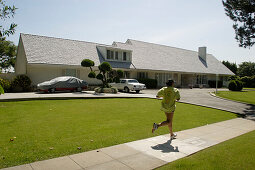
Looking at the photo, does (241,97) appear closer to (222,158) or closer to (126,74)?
(126,74)

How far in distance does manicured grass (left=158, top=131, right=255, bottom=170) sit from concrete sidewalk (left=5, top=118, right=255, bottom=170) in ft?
0.75

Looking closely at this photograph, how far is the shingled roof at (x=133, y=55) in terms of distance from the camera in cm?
2388

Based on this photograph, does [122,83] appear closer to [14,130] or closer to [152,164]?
[14,130]

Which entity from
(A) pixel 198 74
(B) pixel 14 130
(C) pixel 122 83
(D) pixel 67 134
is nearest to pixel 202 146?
(D) pixel 67 134

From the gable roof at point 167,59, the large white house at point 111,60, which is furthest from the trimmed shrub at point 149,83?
the gable roof at point 167,59

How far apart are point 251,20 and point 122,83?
15053mm

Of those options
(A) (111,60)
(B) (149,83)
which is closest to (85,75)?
(A) (111,60)

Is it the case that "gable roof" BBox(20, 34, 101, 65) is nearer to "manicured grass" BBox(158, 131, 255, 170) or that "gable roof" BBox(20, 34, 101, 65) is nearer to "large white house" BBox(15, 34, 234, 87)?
"large white house" BBox(15, 34, 234, 87)

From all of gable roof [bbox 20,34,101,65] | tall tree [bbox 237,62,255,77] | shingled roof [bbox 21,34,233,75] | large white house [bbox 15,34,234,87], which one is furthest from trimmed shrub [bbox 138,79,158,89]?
tall tree [bbox 237,62,255,77]

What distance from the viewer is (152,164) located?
13.6 ft

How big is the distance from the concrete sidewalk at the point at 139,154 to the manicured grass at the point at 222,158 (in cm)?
23

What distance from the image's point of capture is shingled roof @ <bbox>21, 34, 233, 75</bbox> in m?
23.9

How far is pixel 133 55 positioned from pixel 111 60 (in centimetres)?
475

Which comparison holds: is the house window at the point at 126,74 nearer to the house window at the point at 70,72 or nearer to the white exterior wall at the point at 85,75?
the white exterior wall at the point at 85,75
